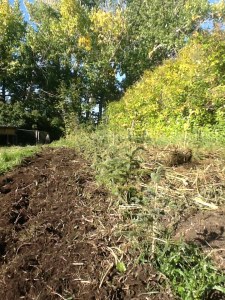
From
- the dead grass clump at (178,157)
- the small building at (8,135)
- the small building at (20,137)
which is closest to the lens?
the dead grass clump at (178,157)

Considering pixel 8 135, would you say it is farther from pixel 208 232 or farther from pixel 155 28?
pixel 208 232

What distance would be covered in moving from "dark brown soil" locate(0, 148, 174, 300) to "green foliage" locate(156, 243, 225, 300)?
0.09m

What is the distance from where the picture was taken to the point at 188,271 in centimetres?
205

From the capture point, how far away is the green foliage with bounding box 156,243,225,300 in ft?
6.23

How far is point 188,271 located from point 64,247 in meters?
0.94

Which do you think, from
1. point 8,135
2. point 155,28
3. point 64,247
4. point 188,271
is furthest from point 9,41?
point 188,271

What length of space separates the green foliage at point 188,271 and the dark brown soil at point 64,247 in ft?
0.29

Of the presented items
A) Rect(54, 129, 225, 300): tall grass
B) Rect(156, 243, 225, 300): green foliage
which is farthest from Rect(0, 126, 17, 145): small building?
Rect(156, 243, 225, 300): green foliage

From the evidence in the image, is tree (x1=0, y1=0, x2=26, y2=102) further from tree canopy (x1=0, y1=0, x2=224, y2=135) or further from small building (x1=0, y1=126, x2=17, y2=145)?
small building (x1=0, y1=126, x2=17, y2=145)

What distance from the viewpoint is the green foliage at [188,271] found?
6.23ft

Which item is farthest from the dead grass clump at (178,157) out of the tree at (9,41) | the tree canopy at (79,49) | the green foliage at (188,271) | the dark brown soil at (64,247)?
the tree at (9,41)

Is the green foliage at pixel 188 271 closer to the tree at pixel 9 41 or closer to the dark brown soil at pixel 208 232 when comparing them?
the dark brown soil at pixel 208 232

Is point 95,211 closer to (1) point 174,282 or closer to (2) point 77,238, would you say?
(2) point 77,238

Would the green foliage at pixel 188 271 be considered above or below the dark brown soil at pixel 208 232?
below
